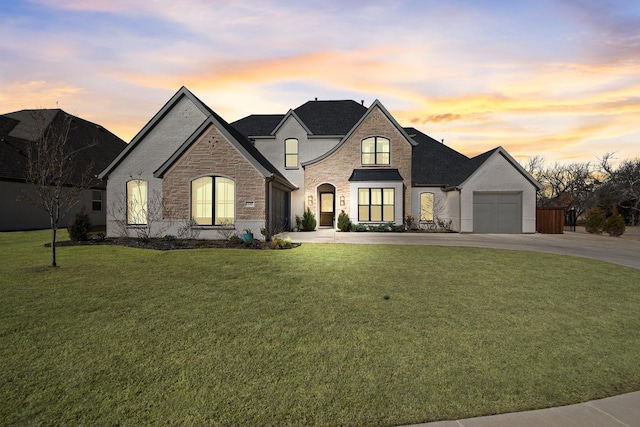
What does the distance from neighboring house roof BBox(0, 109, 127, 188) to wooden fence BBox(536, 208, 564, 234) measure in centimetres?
3117

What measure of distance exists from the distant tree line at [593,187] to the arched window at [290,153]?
23.5 meters

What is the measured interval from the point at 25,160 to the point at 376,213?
26.3 metres

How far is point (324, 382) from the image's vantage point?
14.1 ft

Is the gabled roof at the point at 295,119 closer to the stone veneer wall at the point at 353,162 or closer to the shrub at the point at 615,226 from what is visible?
the stone veneer wall at the point at 353,162

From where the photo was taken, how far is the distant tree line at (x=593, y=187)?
39812 mm

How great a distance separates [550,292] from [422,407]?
6.47 m

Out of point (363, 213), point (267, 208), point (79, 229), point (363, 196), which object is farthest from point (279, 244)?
point (363, 196)

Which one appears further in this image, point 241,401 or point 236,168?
point 236,168

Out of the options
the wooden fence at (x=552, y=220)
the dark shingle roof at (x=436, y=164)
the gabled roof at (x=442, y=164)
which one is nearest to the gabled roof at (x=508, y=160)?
the gabled roof at (x=442, y=164)

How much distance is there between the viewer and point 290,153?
29688mm

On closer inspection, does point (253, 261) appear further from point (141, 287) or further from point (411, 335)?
point (411, 335)

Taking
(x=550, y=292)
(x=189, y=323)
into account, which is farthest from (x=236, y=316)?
(x=550, y=292)

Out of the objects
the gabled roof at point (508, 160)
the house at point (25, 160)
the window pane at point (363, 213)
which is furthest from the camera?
the window pane at point (363, 213)

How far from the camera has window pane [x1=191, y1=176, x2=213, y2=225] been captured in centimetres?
1869
